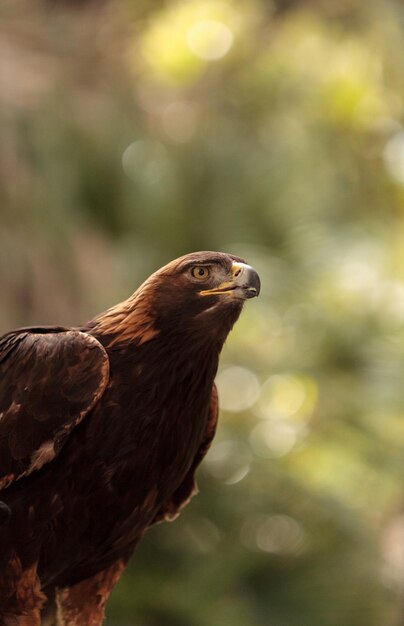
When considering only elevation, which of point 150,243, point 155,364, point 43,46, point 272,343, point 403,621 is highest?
point 43,46

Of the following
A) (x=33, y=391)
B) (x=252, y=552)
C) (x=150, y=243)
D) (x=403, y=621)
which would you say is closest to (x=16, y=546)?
(x=33, y=391)

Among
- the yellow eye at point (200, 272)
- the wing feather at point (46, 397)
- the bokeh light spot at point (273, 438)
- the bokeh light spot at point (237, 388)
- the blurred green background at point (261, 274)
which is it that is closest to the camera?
the wing feather at point (46, 397)

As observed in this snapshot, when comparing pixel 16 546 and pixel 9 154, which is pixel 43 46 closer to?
pixel 9 154

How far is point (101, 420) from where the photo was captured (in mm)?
2920

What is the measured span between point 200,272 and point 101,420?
50 centimetres

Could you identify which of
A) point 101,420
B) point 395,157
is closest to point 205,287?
point 101,420

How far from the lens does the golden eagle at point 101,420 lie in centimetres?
291

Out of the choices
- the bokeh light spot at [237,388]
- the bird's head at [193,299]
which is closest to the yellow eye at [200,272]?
the bird's head at [193,299]

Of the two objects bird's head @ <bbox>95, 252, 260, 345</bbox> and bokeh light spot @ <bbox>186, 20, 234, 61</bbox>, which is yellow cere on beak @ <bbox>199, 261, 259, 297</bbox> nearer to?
bird's head @ <bbox>95, 252, 260, 345</bbox>

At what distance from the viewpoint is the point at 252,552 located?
6477 millimetres

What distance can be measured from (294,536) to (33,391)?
13.2 ft

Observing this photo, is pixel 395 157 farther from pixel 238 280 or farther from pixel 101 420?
pixel 101 420

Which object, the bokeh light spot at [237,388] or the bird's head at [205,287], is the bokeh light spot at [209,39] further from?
the bird's head at [205,287]

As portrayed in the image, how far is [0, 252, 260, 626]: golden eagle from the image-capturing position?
9.55 ft
